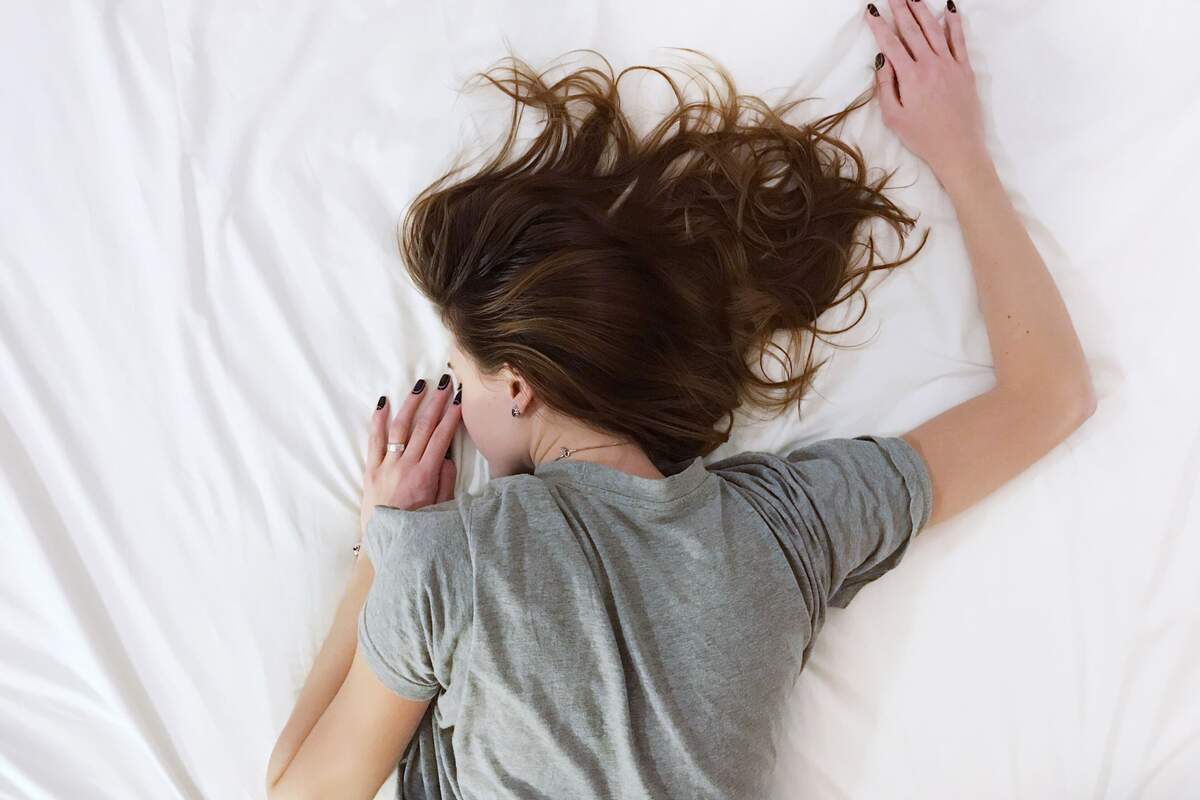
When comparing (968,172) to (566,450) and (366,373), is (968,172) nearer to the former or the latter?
(566,450)

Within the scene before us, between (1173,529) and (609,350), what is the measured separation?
84 centimetres

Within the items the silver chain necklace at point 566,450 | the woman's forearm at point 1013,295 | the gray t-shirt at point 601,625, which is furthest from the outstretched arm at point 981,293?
the silver chain necklace at point 566,450

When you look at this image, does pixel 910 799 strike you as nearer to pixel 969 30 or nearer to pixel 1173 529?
pixel 1173 529

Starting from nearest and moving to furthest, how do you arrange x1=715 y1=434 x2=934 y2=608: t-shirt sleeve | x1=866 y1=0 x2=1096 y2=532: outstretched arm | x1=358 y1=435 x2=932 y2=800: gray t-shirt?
x1=358 y1=435 x2=932 y2=800: gray t-shirt, x1=715 y1=434 x2=934 y2=608: t-shirt sleeve, x1=866 y1=0 x2=1096 y2=532: outstretched arm

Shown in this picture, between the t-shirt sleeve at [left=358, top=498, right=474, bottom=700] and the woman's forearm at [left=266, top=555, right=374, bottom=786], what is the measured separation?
164 mm

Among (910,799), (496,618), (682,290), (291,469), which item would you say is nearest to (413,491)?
(291,469)

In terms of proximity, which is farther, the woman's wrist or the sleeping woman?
the woman's wrist

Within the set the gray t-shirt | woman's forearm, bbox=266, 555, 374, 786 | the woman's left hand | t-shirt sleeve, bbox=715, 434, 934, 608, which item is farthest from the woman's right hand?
woman's forearm, bbox=266, 555, 374, 786

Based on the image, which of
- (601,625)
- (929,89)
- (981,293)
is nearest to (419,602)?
(601,625)

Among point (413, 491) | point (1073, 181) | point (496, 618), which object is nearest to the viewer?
point (496, 618)

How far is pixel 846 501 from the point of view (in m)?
1.09

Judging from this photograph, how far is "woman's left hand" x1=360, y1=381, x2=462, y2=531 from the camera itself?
1205 mm

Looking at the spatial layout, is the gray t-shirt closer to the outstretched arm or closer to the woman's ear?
the woman's ear

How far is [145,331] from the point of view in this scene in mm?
1263
